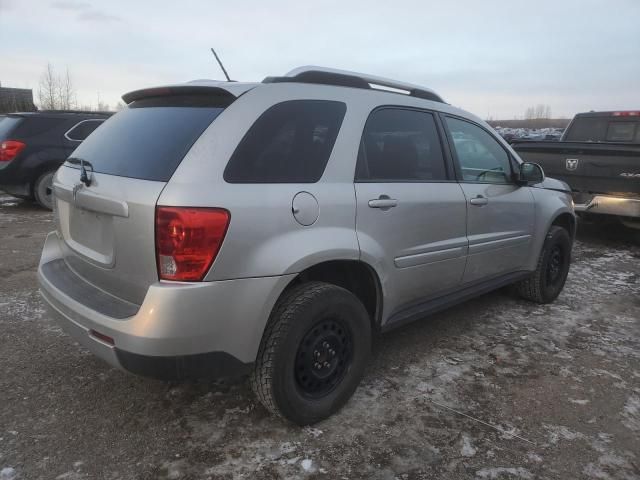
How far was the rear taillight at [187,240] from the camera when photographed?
6.89ft

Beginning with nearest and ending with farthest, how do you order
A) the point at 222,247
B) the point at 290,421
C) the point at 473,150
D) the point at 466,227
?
the point at 222,247
the point at 290,421
the point at 466,227
the point at 473,150

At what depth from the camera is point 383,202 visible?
2820mm

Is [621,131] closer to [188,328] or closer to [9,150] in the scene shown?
[188,328]

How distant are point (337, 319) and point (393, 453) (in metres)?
0.70

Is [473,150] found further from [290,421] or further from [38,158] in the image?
[38,158]

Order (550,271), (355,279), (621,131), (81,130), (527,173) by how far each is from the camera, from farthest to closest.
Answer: (621,131) → (81,130) → (550,271) → (527,173) → (355,279)

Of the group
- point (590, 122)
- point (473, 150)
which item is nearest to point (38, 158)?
point (473, 150)

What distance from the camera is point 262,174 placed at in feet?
7.73

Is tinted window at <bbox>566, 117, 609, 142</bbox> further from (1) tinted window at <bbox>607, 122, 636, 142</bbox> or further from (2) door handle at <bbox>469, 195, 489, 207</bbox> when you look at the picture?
(2) door handle at <bbox>469, 195, 489, 207</bbox>

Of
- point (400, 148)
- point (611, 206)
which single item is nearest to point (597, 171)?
point (611, 206)

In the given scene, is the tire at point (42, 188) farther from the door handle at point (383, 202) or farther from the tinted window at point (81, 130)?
the door handle at point (383, 202)

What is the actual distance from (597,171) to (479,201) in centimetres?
409

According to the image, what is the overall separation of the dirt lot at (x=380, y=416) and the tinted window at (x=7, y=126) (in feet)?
16.5

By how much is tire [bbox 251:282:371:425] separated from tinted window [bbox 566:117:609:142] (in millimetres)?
8257
